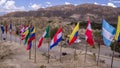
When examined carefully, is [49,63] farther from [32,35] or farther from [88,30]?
[88,30]

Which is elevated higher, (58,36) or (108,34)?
(108,34)

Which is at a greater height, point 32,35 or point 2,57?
point 32,35

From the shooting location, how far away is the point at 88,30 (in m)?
30.0

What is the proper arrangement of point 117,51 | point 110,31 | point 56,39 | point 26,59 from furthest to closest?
point 117,51 < point 26,59 < point 56,39 < point 110,31

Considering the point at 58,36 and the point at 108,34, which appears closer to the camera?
the point at 108,34

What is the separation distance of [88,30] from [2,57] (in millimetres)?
13894

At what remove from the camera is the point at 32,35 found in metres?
33.8

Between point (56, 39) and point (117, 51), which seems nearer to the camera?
point (56, 39)

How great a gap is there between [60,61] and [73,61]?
1814mm

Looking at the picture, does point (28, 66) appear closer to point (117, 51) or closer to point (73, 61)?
point (73, 61)

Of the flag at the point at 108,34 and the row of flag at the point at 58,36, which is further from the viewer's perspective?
the row of flag at the point at 58,36

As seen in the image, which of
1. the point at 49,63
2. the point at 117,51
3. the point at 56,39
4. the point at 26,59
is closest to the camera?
the point at 56,39

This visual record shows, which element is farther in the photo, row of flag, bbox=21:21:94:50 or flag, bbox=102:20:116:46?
row of flag, bbox=21:21:94:50

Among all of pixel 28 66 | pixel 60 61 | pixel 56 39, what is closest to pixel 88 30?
pixel 56 39
